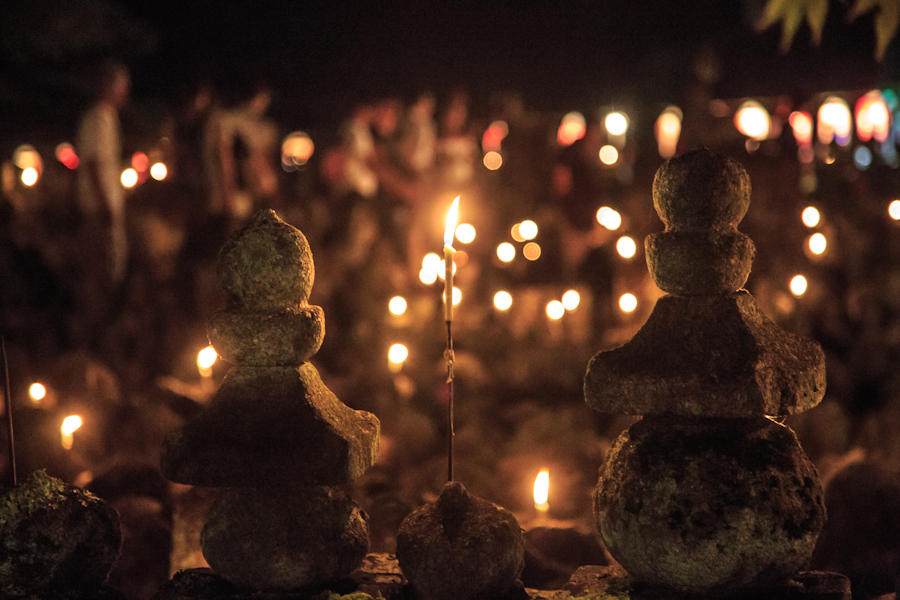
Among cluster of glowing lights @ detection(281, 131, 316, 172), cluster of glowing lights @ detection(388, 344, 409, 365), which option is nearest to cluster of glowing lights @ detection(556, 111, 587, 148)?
cluster of glowing lights @ detection(281, 131, 316, 172)

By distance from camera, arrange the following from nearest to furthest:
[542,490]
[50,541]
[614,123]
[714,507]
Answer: [714,507] → [50,541] → [542,490] → [614,123]

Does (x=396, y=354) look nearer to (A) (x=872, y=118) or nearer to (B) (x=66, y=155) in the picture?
(B) (x=66, y=155)

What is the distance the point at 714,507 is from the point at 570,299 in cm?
522

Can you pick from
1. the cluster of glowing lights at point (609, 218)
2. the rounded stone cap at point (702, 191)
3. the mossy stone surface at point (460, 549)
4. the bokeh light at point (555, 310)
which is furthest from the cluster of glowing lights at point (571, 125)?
the mossy stone surface at point (460, 549)

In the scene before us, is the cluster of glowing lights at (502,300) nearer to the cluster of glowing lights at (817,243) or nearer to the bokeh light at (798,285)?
the bokeh light at (798,285)

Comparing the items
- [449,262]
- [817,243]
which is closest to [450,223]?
[449,262]

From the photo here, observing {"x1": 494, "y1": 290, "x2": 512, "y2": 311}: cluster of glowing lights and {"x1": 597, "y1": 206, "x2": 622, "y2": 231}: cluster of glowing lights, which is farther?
{"x1": 597, "y1": 206, "x2": 622, "y2": 231}: cluster of glowing lights

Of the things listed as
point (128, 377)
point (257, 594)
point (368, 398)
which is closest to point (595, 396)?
point (257, 594)

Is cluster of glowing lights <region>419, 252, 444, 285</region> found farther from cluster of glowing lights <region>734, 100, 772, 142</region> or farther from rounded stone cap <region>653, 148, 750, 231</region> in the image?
cluster of glowing lights <region>734, 100, 772, 142</region>

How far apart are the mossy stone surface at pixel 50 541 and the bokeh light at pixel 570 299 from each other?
526 centimetres

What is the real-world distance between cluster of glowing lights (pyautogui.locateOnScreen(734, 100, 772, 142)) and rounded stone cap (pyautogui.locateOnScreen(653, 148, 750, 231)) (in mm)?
16130

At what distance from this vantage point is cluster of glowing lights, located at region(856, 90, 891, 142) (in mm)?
17156

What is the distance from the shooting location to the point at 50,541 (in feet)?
8.57

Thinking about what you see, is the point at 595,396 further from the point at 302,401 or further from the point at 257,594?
the point at 257,594
